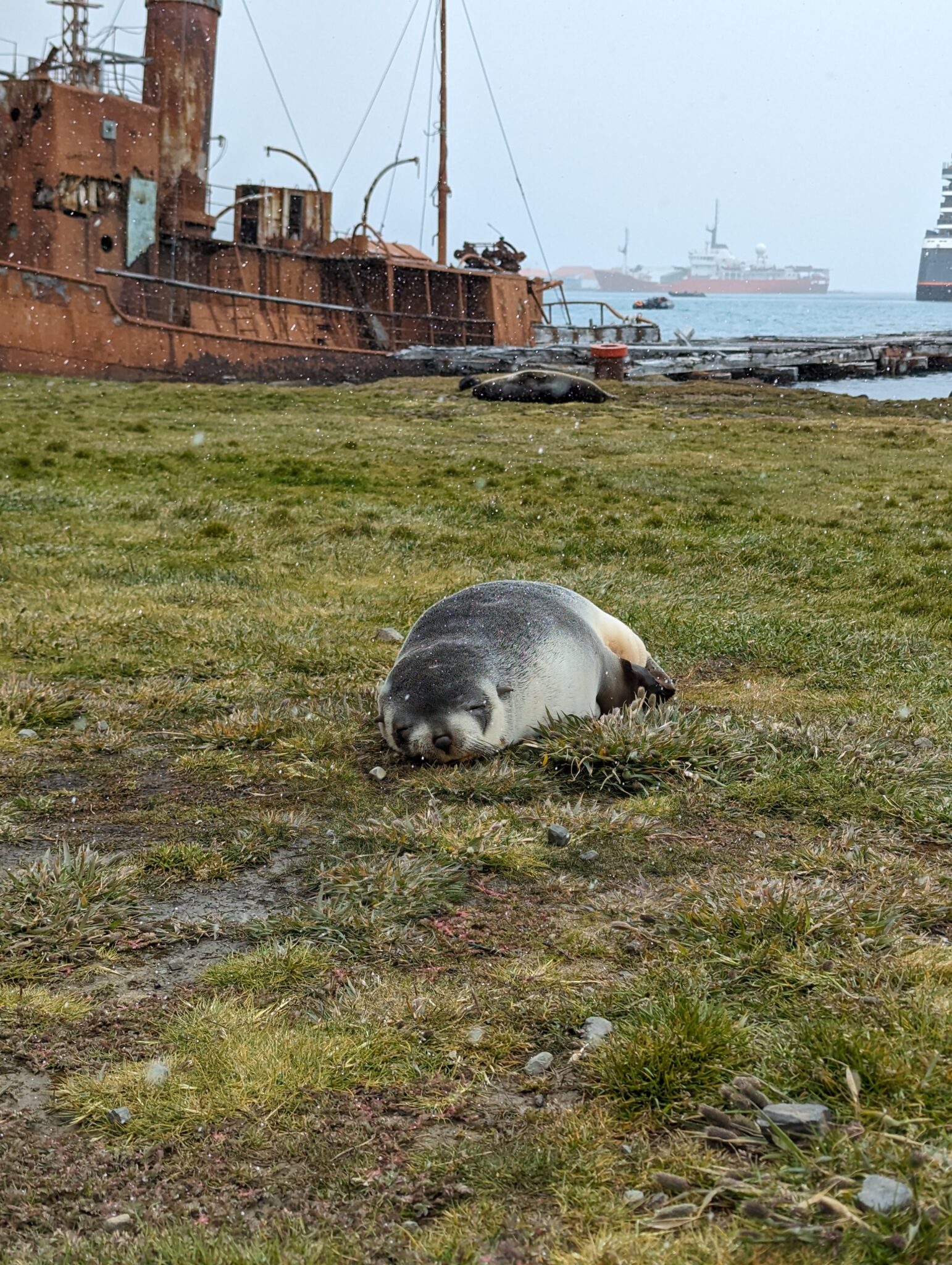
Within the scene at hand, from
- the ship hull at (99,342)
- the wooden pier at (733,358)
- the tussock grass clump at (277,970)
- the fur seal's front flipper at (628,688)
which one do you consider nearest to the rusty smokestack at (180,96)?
the ship hull at (99,342)

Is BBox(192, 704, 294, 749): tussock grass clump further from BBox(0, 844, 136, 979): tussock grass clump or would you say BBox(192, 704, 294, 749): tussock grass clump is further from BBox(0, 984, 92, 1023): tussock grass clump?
BBox(0, 984, 92, 1023): tussock grass clump

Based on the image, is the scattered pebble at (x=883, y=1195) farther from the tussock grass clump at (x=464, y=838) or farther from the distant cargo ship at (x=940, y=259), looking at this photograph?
the distant cargo ship at (x=940, y=259)

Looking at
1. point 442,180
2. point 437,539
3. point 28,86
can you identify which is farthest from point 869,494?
point 442,180

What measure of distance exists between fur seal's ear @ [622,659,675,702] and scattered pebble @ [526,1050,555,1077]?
2927 mm

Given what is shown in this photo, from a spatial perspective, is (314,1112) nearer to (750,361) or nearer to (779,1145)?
(779,1145)

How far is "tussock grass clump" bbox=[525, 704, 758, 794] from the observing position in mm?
5000

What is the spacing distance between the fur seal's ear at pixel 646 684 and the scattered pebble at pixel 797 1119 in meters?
3.23

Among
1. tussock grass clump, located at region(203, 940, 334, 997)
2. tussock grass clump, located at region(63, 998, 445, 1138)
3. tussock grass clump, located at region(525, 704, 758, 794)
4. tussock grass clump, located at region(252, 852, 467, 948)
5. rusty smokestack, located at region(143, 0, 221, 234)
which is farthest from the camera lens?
rusty smokestack, located at region(143, 0, 221, 234)

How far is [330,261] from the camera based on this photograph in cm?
3528

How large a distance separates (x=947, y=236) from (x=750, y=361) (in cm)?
13719

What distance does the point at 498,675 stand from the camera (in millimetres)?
5176

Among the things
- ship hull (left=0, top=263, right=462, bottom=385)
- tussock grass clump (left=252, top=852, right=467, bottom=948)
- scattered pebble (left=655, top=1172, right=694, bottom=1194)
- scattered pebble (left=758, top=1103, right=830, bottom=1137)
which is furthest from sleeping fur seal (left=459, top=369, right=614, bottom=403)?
scattered pebble (left=655, top=1172, right=694, bottom=1194)

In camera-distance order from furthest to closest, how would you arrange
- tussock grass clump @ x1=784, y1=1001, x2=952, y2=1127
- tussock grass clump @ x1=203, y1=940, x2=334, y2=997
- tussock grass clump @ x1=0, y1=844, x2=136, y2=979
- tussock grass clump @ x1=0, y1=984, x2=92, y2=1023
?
1. tussock grass clump @ x1=0, y1=844, x2=136, y2=979
2. tussock grass clump @ x1=203, y1=940, x2=334, y2=997
3. tussock grass clump @ x1=0, y1=984, x2=92, y2=1023
4. tussock grass clump @ x1=784, y1=1001, x2=952, y2=1127

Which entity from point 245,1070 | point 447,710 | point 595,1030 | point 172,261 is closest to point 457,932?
point 595,1030
